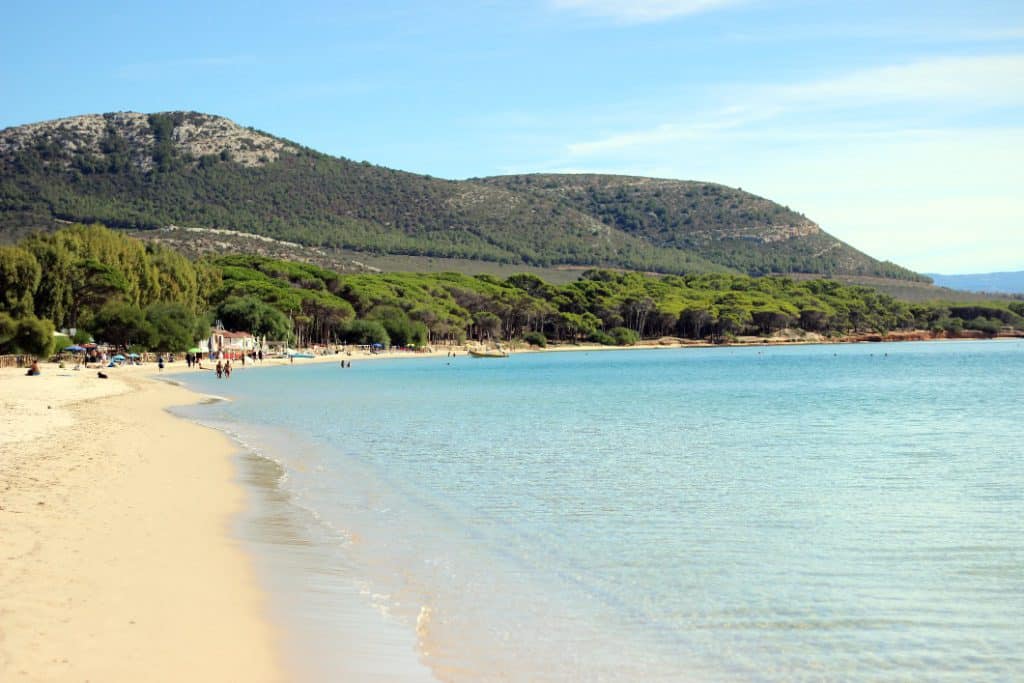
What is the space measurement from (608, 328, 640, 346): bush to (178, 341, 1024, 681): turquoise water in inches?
4250

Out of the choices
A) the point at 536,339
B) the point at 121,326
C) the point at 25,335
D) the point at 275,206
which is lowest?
the point at 536,339

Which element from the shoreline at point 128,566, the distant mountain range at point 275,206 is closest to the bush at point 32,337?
the shoreline at point 128,566

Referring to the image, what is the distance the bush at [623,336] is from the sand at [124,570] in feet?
393

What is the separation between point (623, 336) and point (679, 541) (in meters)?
127

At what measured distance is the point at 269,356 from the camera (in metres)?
96.5

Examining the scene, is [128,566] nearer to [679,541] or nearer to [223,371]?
[679,541]

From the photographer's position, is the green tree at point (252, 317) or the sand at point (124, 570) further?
the green tree at point (252, 317)

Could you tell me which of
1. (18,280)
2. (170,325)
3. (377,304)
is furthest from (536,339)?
(18,280)

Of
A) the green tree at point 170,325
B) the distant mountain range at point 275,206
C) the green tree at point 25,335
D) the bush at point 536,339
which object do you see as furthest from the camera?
the distant mountain range at point 275,206

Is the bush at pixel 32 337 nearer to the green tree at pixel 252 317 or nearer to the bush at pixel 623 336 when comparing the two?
the green tree at pixel 252 317

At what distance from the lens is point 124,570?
9.62 meters

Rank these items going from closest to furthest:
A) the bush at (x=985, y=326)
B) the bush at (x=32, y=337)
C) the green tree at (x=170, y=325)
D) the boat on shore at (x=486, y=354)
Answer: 1. the bush at (x=32, y=337)
2. the green tree at (x=170, y=325)
3. the boat on shore at (x=486, y=354)
4. the bush at (x=985, y=326)

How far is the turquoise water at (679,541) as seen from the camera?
8172mm

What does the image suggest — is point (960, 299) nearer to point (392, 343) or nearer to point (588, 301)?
point (588, 301)
